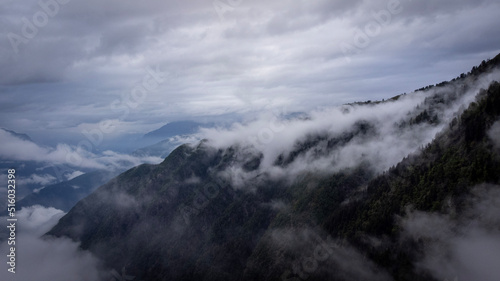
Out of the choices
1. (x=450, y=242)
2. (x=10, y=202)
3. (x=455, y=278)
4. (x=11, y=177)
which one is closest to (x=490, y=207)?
(x=450, y=242)

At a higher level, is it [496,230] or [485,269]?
[496,230]

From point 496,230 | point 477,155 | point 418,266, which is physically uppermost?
point 477,155

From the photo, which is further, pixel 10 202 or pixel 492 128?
pixel 492 128

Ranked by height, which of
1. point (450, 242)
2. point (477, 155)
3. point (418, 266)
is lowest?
point (418, 266)

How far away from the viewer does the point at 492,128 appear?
198625mm

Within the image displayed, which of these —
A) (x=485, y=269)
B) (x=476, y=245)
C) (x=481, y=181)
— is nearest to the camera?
(x=485, y=269)

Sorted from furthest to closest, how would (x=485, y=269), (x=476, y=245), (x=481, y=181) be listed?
(x=481, y=181) → (x=476, y=245) → (x=485, y=269)

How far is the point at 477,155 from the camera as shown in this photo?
199m

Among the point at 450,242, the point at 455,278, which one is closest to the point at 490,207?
the point at 450,242

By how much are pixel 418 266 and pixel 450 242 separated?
25513 mm

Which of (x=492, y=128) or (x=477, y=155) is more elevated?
(x=492, y=128)

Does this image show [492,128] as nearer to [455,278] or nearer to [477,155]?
[477,155]

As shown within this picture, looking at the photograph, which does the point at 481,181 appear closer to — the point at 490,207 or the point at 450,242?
the point at 490,207

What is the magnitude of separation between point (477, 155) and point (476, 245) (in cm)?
5893
